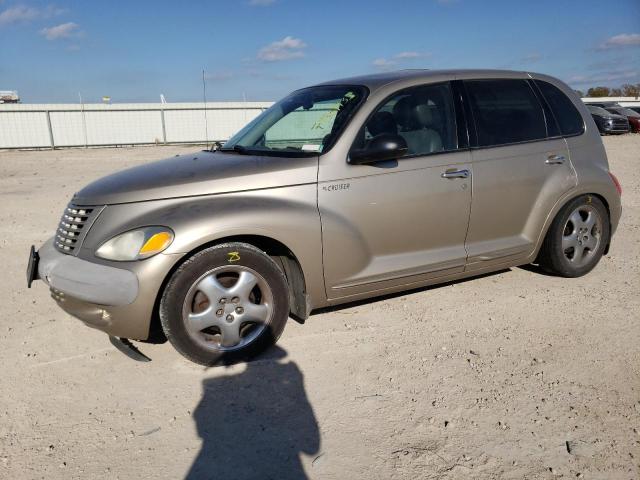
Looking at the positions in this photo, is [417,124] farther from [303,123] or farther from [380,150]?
[303,123]

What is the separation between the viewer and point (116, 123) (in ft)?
95.4

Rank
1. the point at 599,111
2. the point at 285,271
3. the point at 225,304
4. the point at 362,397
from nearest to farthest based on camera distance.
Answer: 1. the point at 362,397
2. the point at 225,304
3. the point at 285,271
4. the point at 599,111

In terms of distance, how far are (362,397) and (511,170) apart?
2.35 m

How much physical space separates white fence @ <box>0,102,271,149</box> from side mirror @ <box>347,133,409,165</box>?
90.7 ft

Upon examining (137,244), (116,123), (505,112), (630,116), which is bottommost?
(137,244)

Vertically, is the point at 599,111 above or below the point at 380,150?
above

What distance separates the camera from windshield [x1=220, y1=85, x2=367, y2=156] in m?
3.85

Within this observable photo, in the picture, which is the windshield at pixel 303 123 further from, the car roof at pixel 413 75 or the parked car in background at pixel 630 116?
the parked car in background at pixel 630 116

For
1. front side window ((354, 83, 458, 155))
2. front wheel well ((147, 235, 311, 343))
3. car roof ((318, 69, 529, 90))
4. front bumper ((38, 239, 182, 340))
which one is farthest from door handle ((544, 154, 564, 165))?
front bumper ((38, 239, 182, 340))

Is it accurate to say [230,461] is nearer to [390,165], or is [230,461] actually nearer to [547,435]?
[547,435]

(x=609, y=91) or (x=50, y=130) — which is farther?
(x=609, y=91)

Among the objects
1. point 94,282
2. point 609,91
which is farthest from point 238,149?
point 609,91

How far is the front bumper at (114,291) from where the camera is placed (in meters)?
3.10

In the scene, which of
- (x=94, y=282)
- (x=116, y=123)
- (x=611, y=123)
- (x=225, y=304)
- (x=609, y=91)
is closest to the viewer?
(x=94, y=282)
